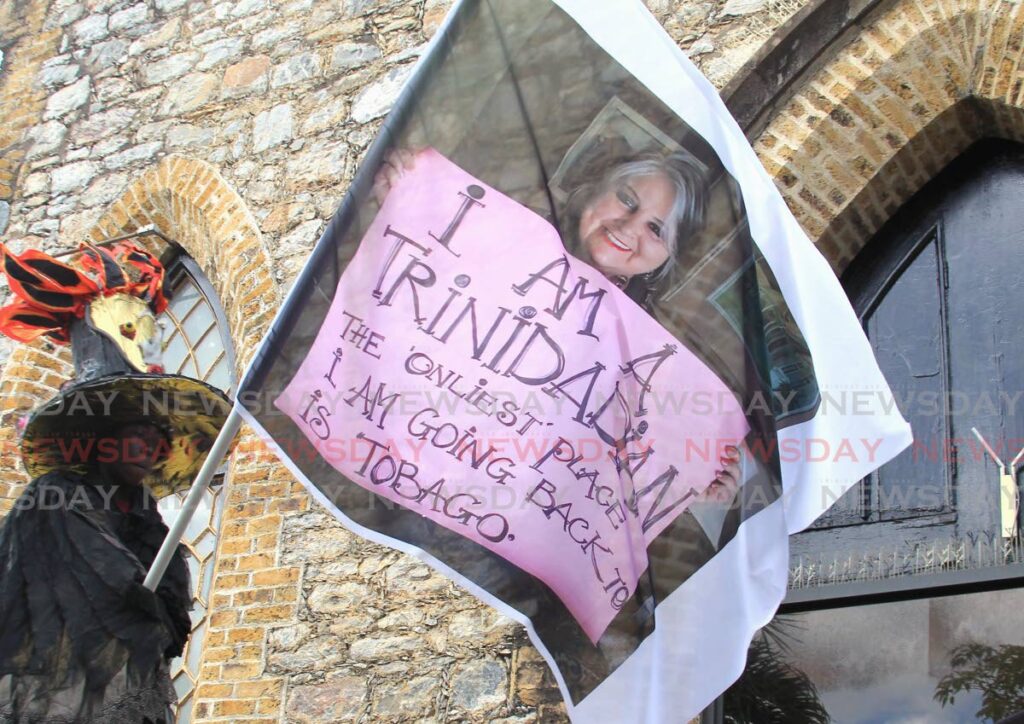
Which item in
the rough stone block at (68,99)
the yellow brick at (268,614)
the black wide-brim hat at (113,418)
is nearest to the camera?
the black wide-brim hat at (113,418)

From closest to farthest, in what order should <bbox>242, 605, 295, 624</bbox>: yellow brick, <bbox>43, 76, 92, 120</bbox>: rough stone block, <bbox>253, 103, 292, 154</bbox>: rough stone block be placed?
<bbox>242, 605, 295, 624</bbox>: yellow brick < <bbox>253, 103, 292, 154</bbox>: rough stone block < <bbox>43, 76, 92, 120</bbox>: rough stone block

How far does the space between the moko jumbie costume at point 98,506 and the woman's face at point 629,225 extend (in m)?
1.15

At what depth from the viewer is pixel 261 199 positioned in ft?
16.6

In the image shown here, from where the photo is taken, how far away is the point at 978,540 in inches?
146

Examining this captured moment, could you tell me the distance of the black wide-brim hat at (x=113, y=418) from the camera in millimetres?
3555

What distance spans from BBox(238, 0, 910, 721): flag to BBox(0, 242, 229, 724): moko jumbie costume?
605 mm

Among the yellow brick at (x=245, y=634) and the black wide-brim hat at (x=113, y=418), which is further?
the yellow brick at (x=245, y=634)

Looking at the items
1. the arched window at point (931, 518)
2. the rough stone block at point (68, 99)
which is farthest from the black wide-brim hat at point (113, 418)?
the rough stone block at point (68, 99)

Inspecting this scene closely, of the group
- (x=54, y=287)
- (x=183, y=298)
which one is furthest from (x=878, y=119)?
(x=183, y=298)

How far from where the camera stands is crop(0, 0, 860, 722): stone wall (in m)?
4.07

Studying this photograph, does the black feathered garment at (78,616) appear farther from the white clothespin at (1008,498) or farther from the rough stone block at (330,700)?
the white clothespin at (1008,498)

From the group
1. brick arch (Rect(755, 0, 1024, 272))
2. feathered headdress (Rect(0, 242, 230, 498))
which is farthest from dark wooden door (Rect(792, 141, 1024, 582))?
feathered headdress (Rect(0, 242, 230, 498))

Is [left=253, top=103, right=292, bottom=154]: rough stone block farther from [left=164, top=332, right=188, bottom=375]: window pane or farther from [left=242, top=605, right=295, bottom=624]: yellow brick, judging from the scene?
[left=242, top=605, right=295, bottom=624]: yellow brick

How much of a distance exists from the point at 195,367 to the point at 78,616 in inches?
82.6
